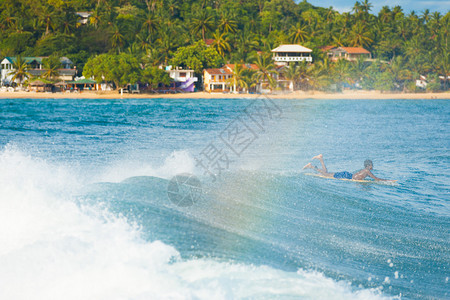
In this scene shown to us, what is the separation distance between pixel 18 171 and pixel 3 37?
115113 millimetres

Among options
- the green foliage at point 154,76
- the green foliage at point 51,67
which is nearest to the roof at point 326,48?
the green foliage at point 154,76

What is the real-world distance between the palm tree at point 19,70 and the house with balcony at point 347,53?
73.0 m

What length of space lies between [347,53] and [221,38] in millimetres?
33172

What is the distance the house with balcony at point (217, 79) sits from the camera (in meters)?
107

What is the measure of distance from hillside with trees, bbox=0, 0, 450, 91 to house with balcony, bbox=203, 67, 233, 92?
8.16ft

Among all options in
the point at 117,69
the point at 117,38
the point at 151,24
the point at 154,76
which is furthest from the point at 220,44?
the point at 117,69

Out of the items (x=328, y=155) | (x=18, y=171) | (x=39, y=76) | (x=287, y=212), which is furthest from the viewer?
(x=39, y=76)

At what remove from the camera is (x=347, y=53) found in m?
126

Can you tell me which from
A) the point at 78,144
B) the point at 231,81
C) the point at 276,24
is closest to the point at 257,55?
the point at 231,81

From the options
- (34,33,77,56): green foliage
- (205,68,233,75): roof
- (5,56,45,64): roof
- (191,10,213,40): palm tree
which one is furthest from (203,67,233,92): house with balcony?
(5,56,45,64): roof

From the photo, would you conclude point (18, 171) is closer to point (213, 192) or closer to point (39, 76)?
point (213, 192)

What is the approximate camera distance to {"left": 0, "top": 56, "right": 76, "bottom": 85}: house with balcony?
105 m

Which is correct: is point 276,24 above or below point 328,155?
above

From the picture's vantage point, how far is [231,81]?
106062mm
